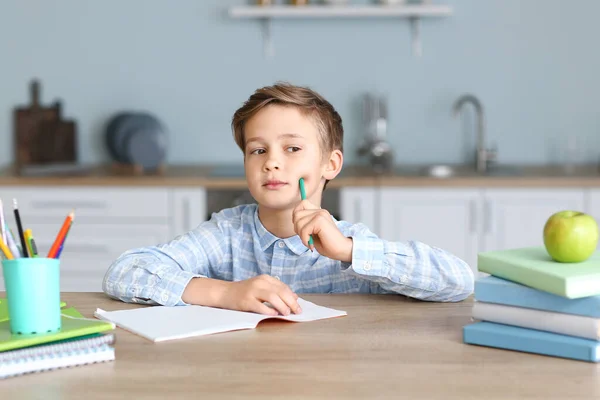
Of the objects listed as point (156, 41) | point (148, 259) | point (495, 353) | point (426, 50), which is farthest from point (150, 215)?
point (495, 353)

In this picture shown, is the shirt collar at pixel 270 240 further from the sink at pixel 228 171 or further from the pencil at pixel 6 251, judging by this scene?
the sink at pixel 228 171

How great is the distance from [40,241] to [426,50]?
1889mm

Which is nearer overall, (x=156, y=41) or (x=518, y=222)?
(x=518, y=222)

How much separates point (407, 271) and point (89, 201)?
2.30m

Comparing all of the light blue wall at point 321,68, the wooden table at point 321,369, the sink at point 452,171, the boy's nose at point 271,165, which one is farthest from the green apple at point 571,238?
the light blue wall at point 321,68

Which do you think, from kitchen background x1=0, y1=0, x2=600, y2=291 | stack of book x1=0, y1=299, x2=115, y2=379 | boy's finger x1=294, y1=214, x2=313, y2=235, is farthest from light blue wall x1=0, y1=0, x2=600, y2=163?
stack of book x1=0, y1=299, x2=115, y2=379

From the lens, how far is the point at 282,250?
1.81 m

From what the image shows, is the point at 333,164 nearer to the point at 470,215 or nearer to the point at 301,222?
the point at 301,222

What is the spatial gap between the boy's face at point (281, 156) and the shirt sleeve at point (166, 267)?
0.50 feet

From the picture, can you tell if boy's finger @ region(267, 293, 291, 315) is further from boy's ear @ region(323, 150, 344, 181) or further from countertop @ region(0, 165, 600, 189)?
countertop @ region(0, 165, 600, 189)

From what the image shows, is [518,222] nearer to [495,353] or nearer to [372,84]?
[372,84]

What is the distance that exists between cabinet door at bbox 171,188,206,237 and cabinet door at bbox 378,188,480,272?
0.72 metres

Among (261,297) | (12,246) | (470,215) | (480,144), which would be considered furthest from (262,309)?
(480,144)

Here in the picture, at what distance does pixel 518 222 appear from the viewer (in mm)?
3559
